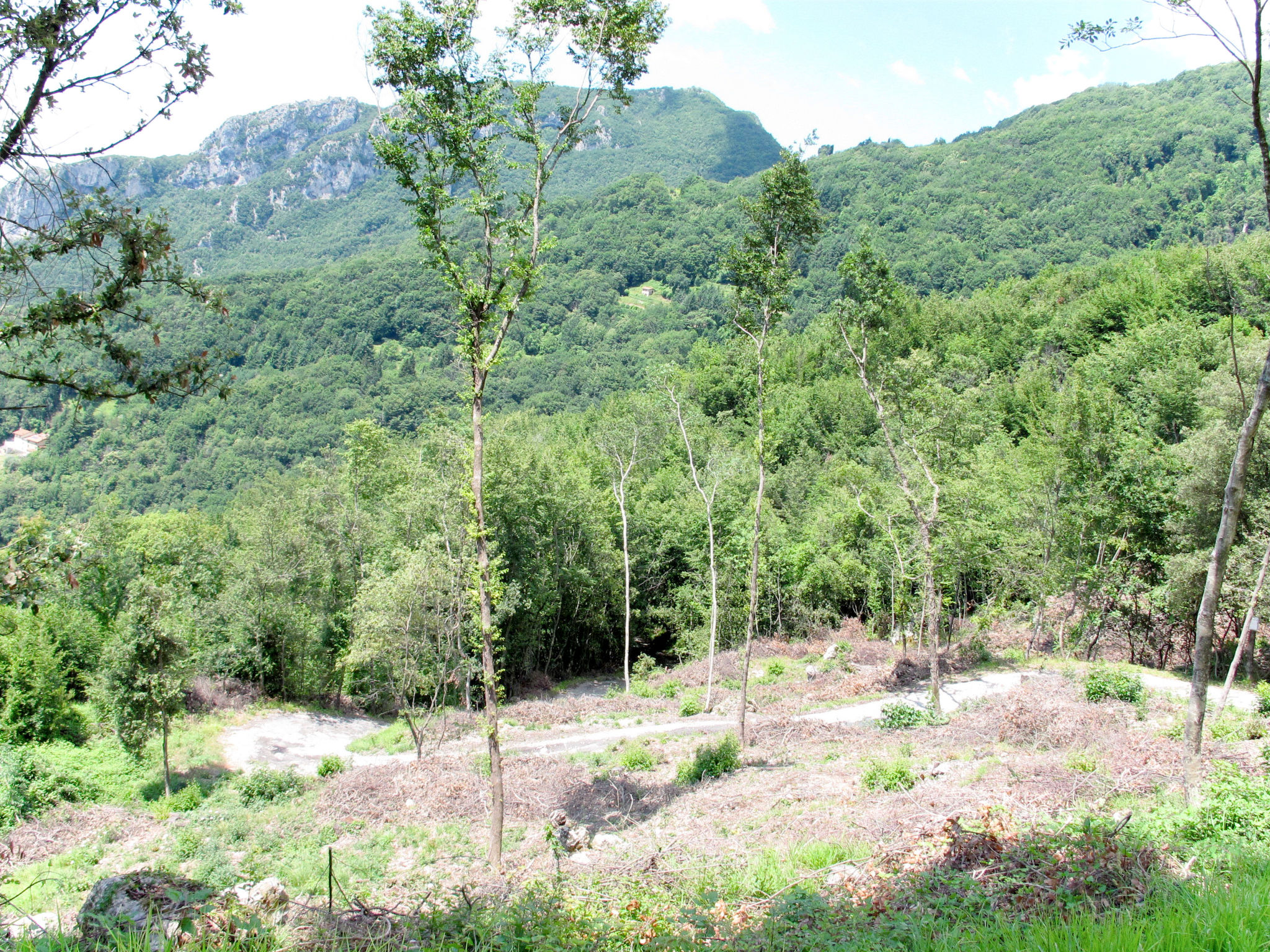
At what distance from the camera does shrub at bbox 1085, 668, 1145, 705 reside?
17.3 m

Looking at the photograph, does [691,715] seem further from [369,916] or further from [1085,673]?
[369,916]

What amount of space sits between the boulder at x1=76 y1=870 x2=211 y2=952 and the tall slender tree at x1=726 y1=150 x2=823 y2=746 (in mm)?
13015

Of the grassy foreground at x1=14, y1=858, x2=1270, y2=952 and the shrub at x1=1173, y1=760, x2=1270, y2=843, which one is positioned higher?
the grassy foreground at x1=14, y1=858, x2=1270, y2=952

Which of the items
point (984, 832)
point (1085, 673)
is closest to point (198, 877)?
point (984, 832)

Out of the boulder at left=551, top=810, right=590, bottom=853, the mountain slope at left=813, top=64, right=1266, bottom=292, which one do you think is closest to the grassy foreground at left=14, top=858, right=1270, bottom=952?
the boulder at left=551, top=810, right=590, bottom=853

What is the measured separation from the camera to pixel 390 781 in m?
17.1

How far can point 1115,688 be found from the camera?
17469 mm

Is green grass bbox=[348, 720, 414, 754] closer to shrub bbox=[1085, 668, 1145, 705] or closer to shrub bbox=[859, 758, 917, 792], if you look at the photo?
shrub bbox=[859, 758, 917, 792]

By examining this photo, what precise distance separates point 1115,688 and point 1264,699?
3.55 metres

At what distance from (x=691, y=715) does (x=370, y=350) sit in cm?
10478

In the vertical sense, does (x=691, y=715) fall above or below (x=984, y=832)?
below

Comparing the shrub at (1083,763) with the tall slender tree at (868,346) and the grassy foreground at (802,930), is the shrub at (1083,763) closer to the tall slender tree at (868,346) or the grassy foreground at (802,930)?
the grassy foreground at (802,930)

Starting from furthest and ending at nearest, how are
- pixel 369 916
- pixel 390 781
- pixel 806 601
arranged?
pixel 806 601 → pixel 390 781 → pixel 369 916

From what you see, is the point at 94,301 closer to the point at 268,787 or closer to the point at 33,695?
the point at 268,787
